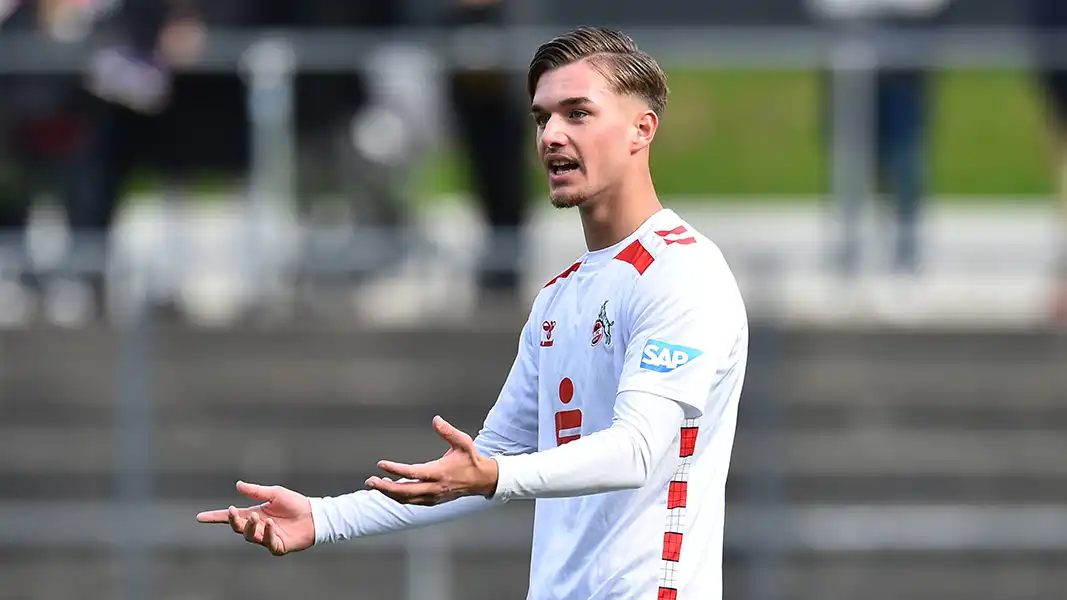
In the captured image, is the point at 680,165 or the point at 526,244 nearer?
the point at 526,244

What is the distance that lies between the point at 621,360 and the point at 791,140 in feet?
42.2

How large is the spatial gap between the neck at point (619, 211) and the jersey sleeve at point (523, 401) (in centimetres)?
28

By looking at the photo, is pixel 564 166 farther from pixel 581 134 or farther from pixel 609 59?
pixel 609 59

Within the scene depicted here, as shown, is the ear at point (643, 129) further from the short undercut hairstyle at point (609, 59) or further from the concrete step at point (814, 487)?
the concrete step at point (814, 487)

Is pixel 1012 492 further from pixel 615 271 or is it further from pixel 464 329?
pixel 615 271

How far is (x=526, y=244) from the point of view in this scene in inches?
381

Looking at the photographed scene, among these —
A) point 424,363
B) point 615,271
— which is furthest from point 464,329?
point 615,271

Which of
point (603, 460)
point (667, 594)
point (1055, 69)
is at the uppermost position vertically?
point (1055, 69)

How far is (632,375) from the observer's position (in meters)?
3.84

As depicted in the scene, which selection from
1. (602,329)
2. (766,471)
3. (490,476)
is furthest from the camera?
(766,471)

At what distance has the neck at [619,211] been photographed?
4121mm

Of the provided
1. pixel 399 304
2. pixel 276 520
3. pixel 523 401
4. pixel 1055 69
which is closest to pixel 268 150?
pixel 399 304

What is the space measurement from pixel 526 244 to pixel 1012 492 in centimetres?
275

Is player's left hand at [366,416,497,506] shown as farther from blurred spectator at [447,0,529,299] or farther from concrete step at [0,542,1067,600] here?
blurred spectator at [447,0,529,299]
